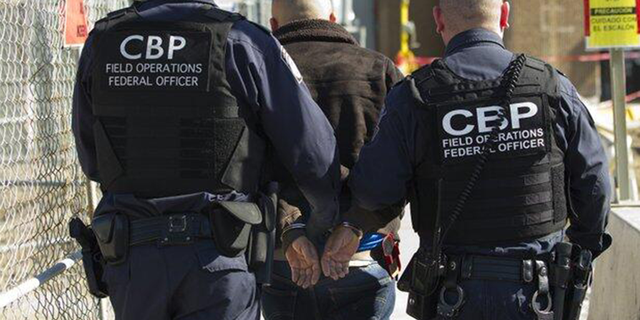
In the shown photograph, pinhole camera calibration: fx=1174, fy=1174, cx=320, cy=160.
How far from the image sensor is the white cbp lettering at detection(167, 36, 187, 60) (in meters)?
3.83

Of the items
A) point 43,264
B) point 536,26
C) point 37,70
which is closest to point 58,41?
point 37,70

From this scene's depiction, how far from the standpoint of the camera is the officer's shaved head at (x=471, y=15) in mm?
4027

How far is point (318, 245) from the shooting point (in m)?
4.42

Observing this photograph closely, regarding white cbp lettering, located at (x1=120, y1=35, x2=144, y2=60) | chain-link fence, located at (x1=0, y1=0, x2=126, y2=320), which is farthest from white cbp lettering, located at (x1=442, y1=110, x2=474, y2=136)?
chain-link fence, located at (x1=0, y1=0, x2=126, y2=320)

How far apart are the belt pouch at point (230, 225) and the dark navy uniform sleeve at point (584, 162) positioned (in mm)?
1088

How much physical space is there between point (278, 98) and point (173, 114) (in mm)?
349

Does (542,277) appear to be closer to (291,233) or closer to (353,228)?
(353,228)

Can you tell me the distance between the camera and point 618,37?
24.4 feet

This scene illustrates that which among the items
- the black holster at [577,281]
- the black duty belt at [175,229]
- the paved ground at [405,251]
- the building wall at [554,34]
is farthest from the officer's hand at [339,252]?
the building wall at [554,34]

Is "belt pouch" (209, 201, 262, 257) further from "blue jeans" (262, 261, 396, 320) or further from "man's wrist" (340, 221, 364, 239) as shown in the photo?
"blue jeans" (262, 261, 396, 320)

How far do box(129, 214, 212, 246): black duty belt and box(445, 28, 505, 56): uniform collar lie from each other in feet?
3.44

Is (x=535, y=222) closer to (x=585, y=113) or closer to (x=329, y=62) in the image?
(x=585, y=113)

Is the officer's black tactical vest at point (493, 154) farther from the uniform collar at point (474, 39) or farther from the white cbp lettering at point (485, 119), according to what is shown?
the uniform collar at point (474, 39)

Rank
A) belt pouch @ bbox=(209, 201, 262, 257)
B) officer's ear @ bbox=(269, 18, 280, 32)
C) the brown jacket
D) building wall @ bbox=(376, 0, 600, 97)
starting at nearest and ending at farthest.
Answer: belt pouch @ bbox=(209, 201, 262, 257) < the brown jacket < officer's ear @ bbox=(269, 18, 280, 32) < building wall @ bbox=(376, 0, 600, 97)
